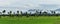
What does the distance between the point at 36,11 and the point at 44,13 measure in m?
6.76

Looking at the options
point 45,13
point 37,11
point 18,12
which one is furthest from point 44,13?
point 18,12

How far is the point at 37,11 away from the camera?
92938 millimetres

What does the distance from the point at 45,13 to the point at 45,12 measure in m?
0.98

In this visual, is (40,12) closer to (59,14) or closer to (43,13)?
(43,13)

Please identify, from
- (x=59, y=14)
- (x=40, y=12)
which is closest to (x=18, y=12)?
(x=40, y=12)

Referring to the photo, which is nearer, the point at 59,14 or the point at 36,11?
the point at 59,14

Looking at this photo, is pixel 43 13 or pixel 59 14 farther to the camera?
pixel 43 13

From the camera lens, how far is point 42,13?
293ft

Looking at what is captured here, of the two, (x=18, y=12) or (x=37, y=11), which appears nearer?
(x=18, y=12)

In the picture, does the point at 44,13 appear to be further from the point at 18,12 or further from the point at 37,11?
the point at 18,12

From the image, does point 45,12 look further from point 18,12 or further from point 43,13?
point 18,12

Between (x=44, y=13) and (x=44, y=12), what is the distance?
88cm

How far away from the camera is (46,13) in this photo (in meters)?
87.9

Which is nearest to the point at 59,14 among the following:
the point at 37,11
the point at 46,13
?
the point at 46,13
